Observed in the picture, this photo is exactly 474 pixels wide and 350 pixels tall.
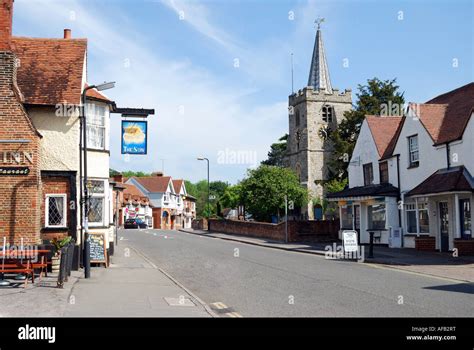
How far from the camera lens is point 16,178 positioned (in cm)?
1631

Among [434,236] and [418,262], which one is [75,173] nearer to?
[418,262]

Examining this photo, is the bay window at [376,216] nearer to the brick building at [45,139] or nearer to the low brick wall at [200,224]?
the brick building at [45,139]

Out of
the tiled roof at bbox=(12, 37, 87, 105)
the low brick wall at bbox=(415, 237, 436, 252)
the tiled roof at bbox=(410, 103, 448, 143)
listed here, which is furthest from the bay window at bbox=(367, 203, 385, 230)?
the tiled roof at bbox=(12, 37, 87, 105)

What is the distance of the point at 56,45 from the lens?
2095 centimetres

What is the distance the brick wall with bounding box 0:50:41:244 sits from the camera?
16.2m

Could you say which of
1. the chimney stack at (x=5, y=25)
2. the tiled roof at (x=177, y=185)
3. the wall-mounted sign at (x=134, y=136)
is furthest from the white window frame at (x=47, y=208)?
the tiled roof at (x=177, y=185)

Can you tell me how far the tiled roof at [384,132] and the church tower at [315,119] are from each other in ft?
135

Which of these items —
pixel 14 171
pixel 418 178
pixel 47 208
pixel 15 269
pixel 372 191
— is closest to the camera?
pixel 15 269

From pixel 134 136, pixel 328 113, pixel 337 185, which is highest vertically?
pixel 328 113

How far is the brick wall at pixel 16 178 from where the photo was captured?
16203 mm

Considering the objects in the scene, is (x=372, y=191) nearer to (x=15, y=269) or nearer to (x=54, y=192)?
(x=54, y=192)

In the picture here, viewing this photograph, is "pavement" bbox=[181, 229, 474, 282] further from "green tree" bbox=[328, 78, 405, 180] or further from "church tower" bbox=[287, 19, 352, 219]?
"church tower" bbox=[287, 19, 352, 219]

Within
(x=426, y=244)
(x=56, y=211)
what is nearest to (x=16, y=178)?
(x=56, y=211)

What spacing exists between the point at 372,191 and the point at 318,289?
60.3ft
